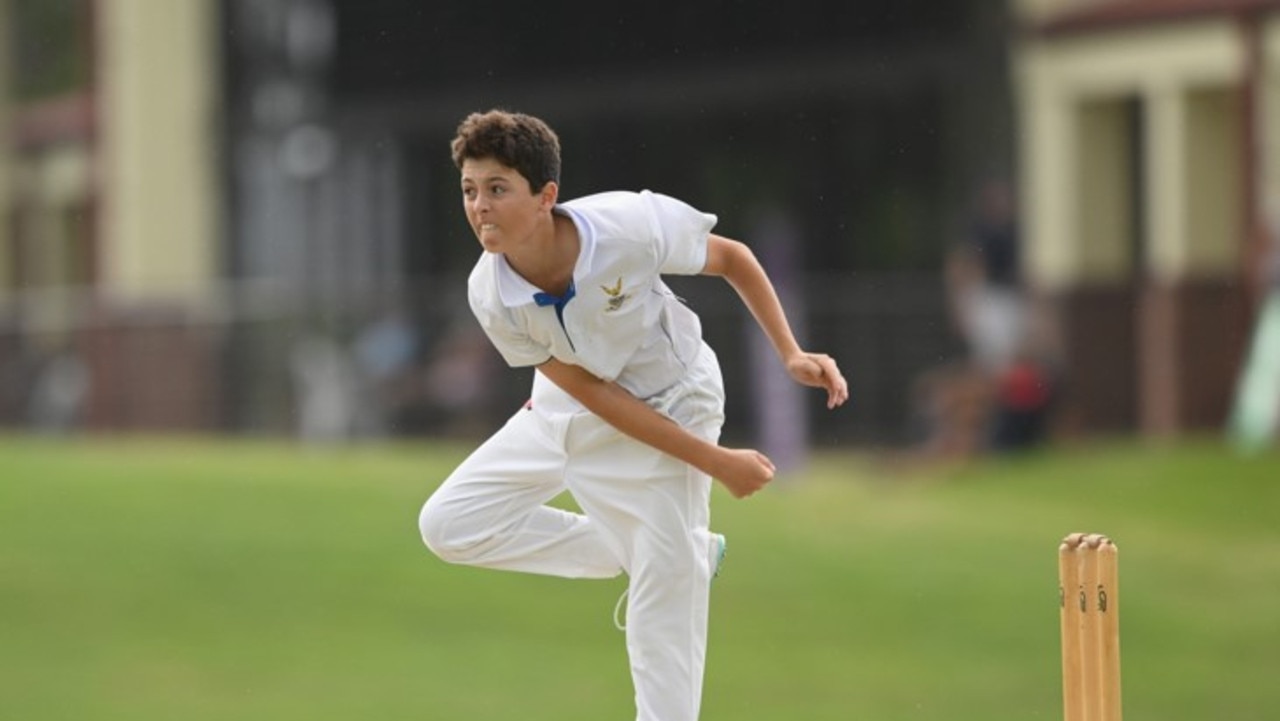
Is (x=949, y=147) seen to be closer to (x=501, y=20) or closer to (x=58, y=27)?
(x=501, y=20)

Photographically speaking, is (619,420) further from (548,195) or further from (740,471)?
(548,195)

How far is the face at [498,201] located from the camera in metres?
7.16

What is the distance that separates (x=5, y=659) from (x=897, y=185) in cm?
887

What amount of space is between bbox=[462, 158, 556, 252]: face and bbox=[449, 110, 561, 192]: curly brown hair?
0.6 inches

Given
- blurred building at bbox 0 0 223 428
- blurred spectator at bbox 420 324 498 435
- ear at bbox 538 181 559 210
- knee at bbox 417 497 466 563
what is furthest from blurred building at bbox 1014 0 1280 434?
ear at bbox 538 181 559 210

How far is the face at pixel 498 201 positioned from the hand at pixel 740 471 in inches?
31.1

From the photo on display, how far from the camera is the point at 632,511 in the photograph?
776cm

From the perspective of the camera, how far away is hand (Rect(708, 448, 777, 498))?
752cm

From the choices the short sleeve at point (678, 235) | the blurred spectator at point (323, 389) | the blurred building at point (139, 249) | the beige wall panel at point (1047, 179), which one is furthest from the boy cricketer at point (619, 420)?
the blurred building at point (139, 249)

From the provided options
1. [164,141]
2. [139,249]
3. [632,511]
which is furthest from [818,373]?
[139,249]

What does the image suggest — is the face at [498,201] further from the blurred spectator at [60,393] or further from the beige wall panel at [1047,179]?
the blurred spectator at [60,393]

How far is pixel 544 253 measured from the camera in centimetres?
738

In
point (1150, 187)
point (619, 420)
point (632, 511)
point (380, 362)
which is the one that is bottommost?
point (632, 511)

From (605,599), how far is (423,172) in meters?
7.01
